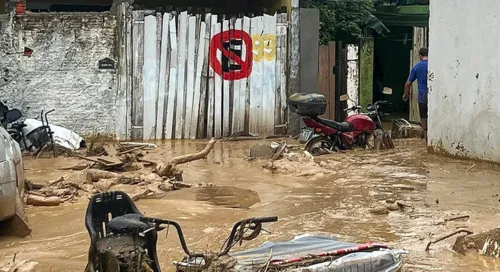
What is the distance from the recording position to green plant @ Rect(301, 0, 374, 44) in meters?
17.9

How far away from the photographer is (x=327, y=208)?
7.60 m

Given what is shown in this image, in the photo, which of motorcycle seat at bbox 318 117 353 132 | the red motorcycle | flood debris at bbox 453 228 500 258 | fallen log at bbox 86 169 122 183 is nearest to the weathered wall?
the red motorcycle

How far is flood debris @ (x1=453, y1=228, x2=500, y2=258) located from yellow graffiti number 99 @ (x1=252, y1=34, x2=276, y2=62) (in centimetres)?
793

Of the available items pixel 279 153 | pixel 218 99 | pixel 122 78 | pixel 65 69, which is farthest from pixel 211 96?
pixel 279 153

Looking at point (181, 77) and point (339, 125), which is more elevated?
point (181, 77)

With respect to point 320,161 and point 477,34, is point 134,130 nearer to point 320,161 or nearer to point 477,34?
point 320,161

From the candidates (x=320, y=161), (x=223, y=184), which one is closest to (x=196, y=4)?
(x=320, y=161)

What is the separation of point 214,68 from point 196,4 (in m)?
4.80

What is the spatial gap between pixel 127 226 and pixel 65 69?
886 centimetres

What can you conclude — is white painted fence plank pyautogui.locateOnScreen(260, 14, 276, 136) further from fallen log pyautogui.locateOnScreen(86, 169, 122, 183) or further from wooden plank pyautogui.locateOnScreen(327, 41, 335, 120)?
fallen log pyautogui.locateOnScreen(86, 169, 122, 183)

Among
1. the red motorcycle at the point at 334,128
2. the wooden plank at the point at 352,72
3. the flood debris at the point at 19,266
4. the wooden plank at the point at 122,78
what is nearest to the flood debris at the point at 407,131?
the wooden plank at the point at 352,72

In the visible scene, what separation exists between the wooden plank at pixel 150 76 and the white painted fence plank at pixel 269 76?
6.35 ft

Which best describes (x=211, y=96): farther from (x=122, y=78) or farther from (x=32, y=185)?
(x=32, y=185)

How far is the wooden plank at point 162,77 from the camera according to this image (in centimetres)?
1305
